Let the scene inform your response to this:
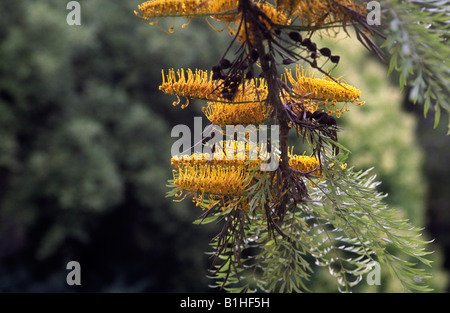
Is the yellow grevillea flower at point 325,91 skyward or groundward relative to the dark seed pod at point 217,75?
groundward

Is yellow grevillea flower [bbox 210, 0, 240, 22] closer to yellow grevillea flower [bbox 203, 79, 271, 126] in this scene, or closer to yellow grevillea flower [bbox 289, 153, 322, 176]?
yellow grevillea flower [bbox 203, 79, 271, 126]

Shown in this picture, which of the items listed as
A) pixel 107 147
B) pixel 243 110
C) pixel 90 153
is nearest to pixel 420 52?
pixel 243 110

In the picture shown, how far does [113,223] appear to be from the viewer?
Answer: 18.8 ft

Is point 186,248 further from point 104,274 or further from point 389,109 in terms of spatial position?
point 389,109

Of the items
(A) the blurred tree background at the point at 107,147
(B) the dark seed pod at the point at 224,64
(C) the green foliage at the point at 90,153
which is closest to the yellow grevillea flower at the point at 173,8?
(B) the dark seed pod at the point at 224,64

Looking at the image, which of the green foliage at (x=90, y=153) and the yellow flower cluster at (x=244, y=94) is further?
the green foliage at (x=90, y=153)

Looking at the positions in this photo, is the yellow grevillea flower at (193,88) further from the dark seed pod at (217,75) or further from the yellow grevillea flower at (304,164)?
the yellow grevillea flower at (304,164)

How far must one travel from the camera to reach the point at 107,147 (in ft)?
17.1

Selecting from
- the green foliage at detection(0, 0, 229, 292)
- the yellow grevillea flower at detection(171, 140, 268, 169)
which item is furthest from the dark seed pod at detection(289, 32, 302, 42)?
the green foliage at detection(0, 0, 229, 292)

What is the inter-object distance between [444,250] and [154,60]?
5.16m

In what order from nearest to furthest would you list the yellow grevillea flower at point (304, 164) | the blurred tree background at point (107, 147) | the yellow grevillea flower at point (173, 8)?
the yellow grevillea flower at point (173, 8) → the yellow grevillea flower at point (304, 164) → the blurred tree background at point (107, 147)

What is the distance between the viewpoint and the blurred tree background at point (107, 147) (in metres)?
4.54

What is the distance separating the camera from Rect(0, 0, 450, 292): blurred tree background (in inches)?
179

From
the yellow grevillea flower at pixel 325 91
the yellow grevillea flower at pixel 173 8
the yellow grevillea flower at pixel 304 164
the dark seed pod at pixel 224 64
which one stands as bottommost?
the yellow grevillea flower at pixel 304 164
